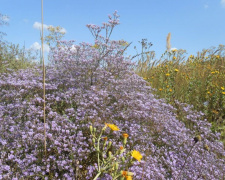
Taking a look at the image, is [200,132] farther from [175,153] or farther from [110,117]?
[110,117]

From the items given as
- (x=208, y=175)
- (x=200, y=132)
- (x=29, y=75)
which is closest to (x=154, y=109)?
(x=200, y=132)

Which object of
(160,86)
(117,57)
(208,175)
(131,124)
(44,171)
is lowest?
(208,175)

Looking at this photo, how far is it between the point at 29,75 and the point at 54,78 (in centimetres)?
54

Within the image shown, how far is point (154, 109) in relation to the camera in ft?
12.5

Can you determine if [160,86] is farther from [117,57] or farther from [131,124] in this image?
[131,124]

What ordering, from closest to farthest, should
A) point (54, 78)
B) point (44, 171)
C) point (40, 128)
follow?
point (44, 171)
point (40, 128)
point (54, 78)

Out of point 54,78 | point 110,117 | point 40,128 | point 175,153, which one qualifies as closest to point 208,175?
point 175,153

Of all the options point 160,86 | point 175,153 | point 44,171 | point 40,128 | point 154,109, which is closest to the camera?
point 44,171

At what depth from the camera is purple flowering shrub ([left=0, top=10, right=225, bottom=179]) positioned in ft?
8.41

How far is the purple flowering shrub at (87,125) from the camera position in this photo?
256 centimetres

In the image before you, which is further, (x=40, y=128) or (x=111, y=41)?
(x=111, y=41)

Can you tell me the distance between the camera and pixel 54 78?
4234 millimetres

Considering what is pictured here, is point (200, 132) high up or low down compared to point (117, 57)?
down

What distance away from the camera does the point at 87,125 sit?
3.04m
